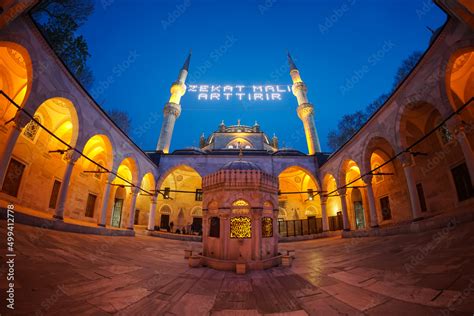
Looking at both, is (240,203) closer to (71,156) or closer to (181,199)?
(71,156)

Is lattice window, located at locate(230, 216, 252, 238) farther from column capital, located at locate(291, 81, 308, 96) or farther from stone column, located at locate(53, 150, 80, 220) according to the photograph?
column capital, located at locate(291, 81, 308, 96)

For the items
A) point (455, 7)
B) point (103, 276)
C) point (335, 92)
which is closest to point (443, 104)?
point (455, 7)

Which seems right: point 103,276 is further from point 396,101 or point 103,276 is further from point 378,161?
point 378,161

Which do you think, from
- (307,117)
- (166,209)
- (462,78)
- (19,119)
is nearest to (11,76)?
(19,119)

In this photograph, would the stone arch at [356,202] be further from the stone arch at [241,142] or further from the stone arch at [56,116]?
the stone arch at [56,116]

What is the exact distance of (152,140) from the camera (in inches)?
7239

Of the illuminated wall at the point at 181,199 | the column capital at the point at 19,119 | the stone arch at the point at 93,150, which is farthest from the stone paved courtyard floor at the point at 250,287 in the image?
the illuminated wall at the point at 181,199

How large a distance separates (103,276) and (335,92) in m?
190

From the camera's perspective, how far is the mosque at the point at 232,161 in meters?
7.16

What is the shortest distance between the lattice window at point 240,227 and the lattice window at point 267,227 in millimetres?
551

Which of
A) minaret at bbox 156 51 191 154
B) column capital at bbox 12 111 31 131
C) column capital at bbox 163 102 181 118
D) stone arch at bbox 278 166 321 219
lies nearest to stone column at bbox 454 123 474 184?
column capital at bbox 12 111 31 131

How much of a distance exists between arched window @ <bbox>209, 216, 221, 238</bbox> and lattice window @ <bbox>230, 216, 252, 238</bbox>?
0.48m

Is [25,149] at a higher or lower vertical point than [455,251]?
higher

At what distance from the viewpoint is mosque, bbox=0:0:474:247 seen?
7164mm
